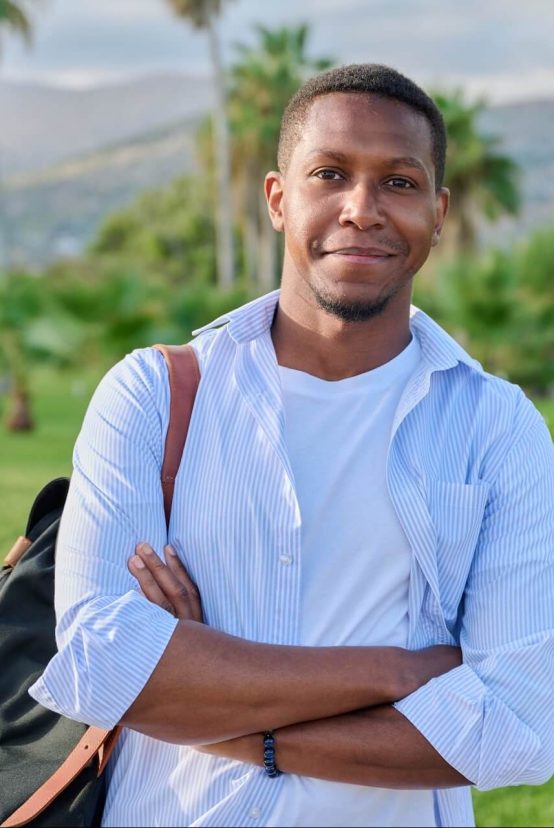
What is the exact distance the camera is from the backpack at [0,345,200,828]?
1.81 meters

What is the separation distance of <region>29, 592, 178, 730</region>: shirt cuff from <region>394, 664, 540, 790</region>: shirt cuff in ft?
1.34

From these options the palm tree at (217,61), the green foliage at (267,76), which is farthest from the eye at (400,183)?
the green foliage at (267,76)

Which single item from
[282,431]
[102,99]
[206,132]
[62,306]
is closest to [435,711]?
[282,431]

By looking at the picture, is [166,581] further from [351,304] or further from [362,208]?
[362,208]

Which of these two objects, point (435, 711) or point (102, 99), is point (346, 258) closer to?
point (435, 711)

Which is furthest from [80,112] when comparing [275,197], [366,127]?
[366,127]

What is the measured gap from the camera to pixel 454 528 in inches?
72.9

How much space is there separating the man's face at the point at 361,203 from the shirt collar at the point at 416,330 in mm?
98

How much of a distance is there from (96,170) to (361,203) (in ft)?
433

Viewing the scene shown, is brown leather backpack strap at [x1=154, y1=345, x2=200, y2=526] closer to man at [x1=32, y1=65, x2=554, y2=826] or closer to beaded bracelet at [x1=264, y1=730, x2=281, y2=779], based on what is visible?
man at [x1=32, y1=65, x2=554, y2=826]

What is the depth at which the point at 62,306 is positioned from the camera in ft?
51.4

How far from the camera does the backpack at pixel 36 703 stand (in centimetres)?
181

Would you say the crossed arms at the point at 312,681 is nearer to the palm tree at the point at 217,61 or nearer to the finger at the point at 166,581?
the finger at the point at 166,581

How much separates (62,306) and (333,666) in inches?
568
